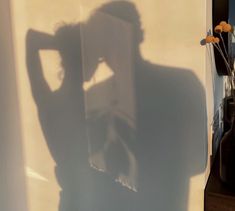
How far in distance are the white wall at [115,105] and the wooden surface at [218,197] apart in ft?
0.18

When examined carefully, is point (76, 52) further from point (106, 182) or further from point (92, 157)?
Result: point (106, 182)

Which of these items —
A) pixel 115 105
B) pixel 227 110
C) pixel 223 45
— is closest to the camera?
pixel 223 45

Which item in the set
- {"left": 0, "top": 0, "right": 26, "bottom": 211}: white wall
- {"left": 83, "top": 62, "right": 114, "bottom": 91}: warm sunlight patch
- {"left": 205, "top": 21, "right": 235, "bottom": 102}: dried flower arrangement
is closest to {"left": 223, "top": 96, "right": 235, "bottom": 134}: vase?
{"left": 205, "top": 21, "right": 235, "bottom": 102}: dried flower arrangement

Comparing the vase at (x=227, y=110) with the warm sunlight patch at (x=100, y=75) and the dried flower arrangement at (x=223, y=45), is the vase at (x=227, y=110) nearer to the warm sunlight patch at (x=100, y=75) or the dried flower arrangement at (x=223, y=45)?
the dried flower arrangement at (x=223, y=45)

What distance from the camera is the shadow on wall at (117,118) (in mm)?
1135

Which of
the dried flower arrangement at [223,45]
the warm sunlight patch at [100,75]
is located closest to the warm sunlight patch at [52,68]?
the warm sunlight patch at [100,75]

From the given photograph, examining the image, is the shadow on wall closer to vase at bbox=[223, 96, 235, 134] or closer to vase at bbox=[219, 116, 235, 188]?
vase at bbox=[219, 116, 235, 188]

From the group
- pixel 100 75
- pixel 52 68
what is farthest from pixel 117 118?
pixel 52 68

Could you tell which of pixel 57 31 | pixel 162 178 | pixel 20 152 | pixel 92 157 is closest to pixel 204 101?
pixel 162 178

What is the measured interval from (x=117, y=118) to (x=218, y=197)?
1.77 ft

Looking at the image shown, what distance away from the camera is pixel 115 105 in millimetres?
1292

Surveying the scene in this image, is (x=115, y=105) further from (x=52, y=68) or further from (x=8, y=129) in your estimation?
(x=8, y=129)

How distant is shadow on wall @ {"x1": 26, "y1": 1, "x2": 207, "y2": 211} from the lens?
3.72ft

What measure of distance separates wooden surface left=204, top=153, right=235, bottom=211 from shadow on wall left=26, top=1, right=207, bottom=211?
8cm
